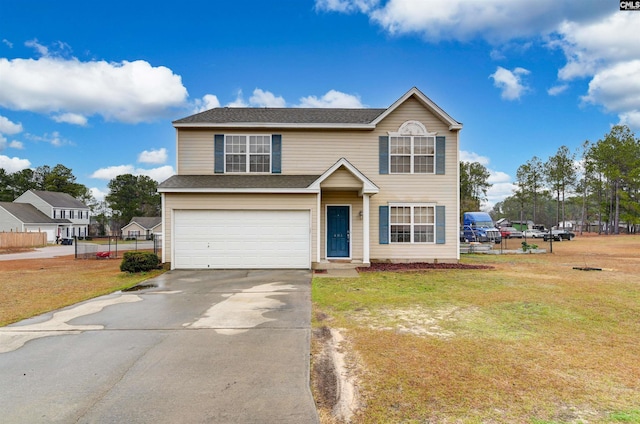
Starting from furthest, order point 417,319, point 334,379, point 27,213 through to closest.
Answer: point 27,213 < point 417,319 < point 334,379

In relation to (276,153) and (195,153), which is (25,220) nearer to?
(195,153)

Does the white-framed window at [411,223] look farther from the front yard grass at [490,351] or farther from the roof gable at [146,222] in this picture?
the roof gable at [146,222]

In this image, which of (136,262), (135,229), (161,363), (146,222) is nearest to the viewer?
(161,363)

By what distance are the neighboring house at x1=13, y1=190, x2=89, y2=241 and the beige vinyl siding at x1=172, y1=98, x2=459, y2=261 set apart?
5078 cm

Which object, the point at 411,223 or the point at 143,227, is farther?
the point at 143,227

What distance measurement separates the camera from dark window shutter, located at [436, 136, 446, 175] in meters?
14.7

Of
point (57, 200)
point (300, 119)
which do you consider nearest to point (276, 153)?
point (300, 119)

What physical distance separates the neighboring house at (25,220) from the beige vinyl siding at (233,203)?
4803 cm

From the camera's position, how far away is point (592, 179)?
2055 inches

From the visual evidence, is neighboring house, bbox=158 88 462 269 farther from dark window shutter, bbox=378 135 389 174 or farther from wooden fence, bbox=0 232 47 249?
wooden fence, bbox=0 232 47 249

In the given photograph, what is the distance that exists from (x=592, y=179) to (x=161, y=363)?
213 feet

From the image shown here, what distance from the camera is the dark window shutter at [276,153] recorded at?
14648 mm

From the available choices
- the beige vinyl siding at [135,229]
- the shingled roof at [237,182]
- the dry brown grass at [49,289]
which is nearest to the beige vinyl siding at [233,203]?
the shingled roof at [237,182]

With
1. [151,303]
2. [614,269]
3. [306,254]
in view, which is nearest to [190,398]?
[151,303]
